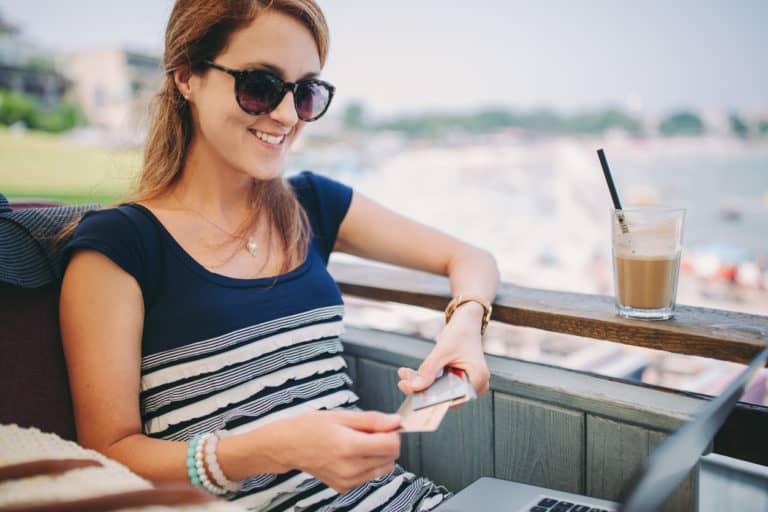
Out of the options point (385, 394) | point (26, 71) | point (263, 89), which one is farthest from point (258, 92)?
point (26, 71)

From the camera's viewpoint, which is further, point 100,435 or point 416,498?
point 416,498

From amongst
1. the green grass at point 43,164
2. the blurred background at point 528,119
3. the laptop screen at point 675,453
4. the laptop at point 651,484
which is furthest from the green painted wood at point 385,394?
the green grass at point 43,164

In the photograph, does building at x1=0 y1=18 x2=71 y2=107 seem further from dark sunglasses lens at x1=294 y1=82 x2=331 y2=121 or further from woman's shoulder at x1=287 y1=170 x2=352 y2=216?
dark sunglasses lens at x1=294 y1=82 x2=331 y2=121

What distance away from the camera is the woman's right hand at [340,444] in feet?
2.48

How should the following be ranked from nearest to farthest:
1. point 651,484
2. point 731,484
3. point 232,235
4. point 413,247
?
point 651,484 → point 731,484 → point 232,235 → point 413,247

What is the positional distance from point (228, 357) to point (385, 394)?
480 mm

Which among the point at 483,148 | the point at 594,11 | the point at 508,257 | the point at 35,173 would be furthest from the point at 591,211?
the point at 35,173

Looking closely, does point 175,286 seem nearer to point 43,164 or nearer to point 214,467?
point 214,467

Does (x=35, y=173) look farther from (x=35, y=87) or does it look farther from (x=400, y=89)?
(x=400, y=89)

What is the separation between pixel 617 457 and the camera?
101 cm

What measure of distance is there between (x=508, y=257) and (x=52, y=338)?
24719 mm

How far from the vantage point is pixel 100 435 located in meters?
0.90

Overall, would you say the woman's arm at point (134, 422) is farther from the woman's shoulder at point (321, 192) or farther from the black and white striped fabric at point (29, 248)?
the woman's shoulder at point (321, 192)

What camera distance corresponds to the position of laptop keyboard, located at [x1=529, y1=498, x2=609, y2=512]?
0.86m
